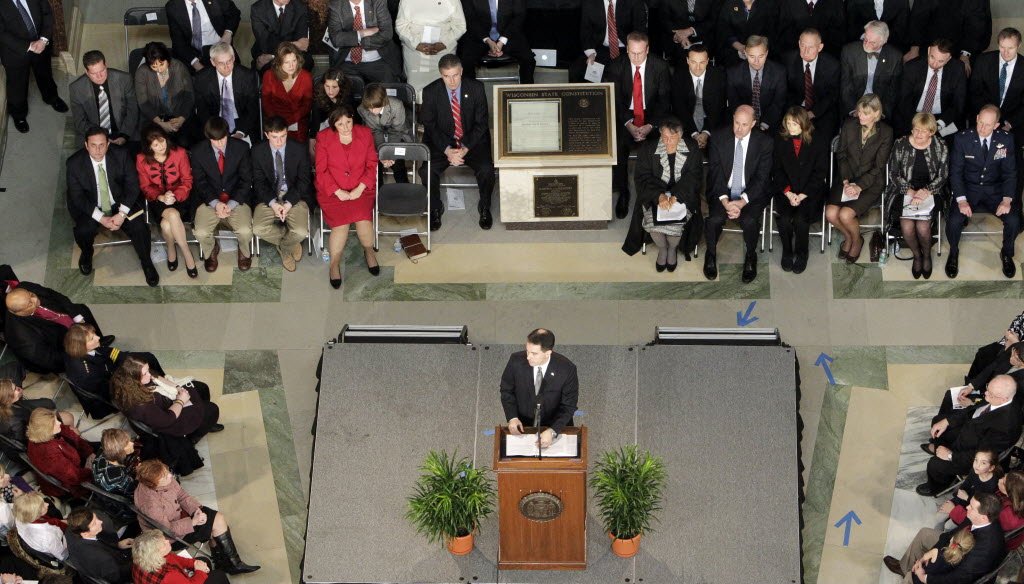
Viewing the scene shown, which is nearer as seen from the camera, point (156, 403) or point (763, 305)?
point (156, 403)

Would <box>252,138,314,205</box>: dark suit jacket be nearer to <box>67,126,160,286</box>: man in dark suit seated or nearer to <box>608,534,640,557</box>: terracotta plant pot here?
<box>67,126,160,286</box>: man in dark suit seated

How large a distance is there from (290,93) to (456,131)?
1.42 metres

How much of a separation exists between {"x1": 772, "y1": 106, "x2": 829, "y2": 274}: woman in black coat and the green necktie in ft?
17.3

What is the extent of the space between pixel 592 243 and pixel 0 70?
539 cm

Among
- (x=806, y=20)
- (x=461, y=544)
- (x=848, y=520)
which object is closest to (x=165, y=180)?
(x=461, y=544)

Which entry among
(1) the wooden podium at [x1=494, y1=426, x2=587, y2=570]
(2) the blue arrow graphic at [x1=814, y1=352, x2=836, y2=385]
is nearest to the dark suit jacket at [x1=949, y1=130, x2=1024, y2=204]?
(2) the blue arrow graphic at [x1=814, y1=352, x2=836, y2=385]

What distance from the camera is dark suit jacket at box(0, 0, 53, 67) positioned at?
13602mm

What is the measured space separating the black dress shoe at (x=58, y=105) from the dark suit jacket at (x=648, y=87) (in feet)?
15.8

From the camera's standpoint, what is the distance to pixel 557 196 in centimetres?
1324

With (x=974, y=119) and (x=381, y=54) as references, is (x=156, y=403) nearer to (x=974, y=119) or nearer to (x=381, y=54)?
(x=381, y=54)

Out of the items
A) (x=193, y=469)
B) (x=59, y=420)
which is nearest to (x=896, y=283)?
(x=193, y=469)

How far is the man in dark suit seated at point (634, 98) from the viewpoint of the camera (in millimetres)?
13204

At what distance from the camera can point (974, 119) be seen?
13.2 meters

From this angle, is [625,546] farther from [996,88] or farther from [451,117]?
[996,88]
